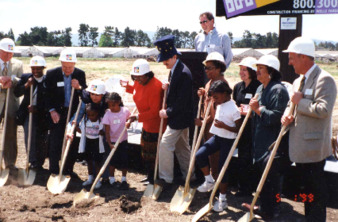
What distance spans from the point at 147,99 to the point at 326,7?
3.26 meters

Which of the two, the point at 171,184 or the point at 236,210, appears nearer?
the point at 236,210

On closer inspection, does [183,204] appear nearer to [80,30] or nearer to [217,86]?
[217,86]

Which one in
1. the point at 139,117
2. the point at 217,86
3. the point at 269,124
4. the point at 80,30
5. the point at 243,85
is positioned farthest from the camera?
the point at 80,30

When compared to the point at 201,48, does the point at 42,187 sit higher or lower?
lower

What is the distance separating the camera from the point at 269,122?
4367mm

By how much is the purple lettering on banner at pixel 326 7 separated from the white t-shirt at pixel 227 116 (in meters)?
2.50

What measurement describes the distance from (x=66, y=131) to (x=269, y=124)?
3384mm

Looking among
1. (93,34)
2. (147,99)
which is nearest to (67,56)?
(147,99)

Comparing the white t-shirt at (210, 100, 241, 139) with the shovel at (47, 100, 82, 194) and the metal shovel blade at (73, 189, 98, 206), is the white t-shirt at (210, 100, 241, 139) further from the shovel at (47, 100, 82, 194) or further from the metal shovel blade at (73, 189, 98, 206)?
the shovel at (47, 100, 82, 194)

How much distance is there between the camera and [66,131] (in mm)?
6227

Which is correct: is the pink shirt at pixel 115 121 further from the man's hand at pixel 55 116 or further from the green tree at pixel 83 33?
the green tree at pixel 83 33

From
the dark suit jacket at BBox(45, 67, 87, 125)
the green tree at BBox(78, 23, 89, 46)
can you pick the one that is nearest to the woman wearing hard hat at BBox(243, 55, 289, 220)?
the dark suit jacket at BBox(45, 67, 87, 125)

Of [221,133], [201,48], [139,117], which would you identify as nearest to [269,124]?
[221,133]

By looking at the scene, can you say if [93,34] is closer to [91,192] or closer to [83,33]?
[83,33]
